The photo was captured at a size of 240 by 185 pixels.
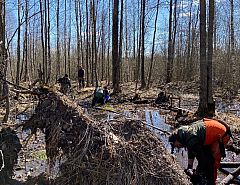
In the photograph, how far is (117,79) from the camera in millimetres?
24469

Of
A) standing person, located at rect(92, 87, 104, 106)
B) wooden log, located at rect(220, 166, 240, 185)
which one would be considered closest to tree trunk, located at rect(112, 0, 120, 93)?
standing person, located at rect(92, 87, 104, 106)

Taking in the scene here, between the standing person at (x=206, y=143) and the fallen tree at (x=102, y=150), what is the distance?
1.37ft

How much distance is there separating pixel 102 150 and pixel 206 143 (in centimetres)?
181

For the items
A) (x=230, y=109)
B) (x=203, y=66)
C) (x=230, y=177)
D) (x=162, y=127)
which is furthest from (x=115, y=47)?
(x=230, y=177)

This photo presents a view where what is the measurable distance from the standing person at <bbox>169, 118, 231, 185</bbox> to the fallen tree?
1.37 feet

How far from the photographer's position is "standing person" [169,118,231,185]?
608 centimetres

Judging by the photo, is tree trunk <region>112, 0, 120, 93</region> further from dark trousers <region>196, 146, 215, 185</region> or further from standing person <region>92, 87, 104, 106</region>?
dark trousers <region>196, 146, 215, 185</region>

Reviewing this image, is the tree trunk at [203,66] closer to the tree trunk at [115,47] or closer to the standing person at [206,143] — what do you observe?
the standing person at [206,143]

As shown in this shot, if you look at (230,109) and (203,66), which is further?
(230,109)

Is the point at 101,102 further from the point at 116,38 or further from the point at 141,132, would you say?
the point at 141,132

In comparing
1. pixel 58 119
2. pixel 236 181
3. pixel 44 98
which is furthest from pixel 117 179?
pixel 236 181

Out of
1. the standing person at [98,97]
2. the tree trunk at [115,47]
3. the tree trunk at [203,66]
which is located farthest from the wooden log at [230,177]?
the tree trunk at [115,47]

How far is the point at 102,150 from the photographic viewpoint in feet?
19.1

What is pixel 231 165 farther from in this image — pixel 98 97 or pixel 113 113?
pixel 98 97
